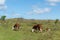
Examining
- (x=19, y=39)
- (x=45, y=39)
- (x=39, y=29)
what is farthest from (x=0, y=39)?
(x=39, y=29)

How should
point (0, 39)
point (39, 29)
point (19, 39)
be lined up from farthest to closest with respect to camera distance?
1. point (39, 29)
2. point (19, 39)
3. point (0, 39)

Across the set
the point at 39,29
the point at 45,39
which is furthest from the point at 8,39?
the point at 39,29

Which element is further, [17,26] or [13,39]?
[17,26]

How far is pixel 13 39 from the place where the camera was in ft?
54.5

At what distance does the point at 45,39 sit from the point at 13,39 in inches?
114

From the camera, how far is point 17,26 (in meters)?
31.1

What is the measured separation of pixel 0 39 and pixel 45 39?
413 centimetres

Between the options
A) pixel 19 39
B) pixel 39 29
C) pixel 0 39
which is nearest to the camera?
pixel 0 39

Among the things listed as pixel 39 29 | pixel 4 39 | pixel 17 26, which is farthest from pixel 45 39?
pixel 17 26

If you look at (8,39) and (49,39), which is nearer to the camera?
(8,39)

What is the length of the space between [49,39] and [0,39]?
440cm

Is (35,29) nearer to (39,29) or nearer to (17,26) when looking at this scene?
(39,29)

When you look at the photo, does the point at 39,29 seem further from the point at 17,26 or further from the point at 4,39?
the point at 4,39

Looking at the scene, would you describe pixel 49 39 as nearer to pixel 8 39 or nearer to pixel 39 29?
pixel 8 39
